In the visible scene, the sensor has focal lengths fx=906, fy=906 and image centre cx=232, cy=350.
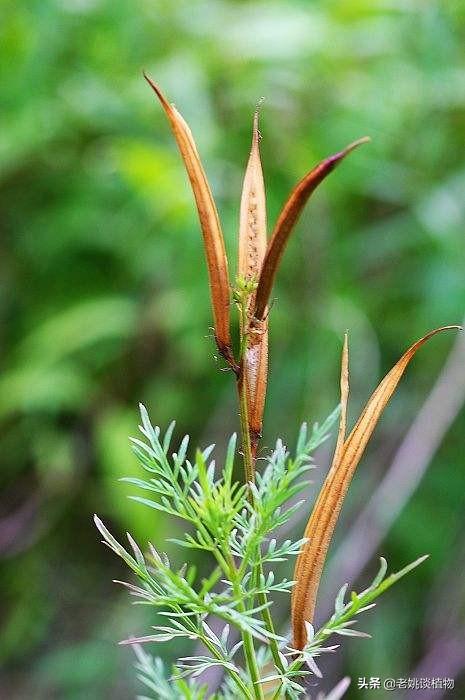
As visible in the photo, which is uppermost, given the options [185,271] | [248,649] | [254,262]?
[254,262]

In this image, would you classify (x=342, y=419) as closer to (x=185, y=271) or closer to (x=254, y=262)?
(x=254, y=262)

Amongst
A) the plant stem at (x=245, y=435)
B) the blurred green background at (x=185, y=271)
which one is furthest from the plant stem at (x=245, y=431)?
the blurred green background at (x=185, y=271)

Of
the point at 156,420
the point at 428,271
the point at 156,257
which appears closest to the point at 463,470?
the point at 428,271

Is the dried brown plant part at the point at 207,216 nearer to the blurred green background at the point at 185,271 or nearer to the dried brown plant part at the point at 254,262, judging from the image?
the dried brown plant part at the point at 254,262

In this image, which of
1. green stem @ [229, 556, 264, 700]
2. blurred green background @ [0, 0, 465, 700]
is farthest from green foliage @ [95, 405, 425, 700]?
blurred green background @ [0, 0, 465, 700]

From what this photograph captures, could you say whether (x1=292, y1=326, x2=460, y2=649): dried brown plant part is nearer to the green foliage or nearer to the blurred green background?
the green foliage

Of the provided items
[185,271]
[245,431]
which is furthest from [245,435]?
[185,271]
